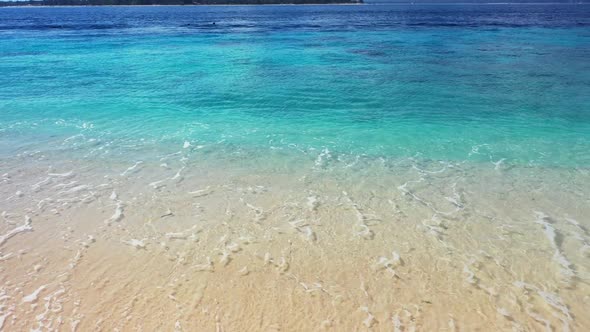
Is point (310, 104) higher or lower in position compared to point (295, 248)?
lower

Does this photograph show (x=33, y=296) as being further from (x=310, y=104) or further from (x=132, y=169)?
(x=310, y=104)

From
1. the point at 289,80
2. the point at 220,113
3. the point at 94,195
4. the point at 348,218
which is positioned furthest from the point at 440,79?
the point at 94,195

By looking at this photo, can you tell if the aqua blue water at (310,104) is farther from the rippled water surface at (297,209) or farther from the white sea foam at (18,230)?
the white sea foam at (18,230)

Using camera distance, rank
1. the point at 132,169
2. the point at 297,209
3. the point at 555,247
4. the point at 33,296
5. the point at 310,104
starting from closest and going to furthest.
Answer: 1. the point at 33,296
2. the point at 555,247
3. the point at 297,209
4. the point at 132,169
5. the point at 310,104

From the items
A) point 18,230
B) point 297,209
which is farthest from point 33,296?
point 297,209

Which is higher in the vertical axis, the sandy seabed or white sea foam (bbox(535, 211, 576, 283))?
white sea foam (bbox(535, 211, 576, 283))

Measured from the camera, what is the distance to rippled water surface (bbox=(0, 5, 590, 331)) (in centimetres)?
561

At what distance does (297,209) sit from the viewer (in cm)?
823

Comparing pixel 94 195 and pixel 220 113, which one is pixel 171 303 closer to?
pixel 94 195

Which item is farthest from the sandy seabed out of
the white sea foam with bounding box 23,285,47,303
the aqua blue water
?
the aqua blue water

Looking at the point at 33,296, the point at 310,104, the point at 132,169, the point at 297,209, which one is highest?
the point at 297,209

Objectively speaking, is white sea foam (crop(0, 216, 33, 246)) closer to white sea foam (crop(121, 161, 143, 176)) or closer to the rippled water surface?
the rippled water surface

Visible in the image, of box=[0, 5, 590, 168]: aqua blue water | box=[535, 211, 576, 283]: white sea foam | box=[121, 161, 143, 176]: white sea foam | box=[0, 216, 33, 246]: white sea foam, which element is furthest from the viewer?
box=[0, 5, 590, 168]: aqua blue water

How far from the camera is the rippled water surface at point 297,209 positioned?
18.4 feet
